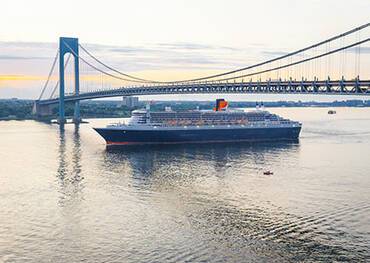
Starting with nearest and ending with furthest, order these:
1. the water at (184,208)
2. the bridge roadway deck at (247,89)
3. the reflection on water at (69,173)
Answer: the water at (184,208) → the reflection on water at (69,173) → the bridge roadway deck at (247,89)

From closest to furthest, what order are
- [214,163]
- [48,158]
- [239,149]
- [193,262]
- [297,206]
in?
[193,262], [297,206], [214,163], [48,158], [239,149]

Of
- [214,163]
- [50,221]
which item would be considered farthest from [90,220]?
[214,163]

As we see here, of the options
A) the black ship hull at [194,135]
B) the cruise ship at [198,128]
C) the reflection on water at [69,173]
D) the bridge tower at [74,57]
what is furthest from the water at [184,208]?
the bridge tower at [74,57]

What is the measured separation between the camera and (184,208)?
18.4m

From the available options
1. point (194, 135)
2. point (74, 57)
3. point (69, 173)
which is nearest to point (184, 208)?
point (69, 173)

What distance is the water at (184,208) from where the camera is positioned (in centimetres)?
1361

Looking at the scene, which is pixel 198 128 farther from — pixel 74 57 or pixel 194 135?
pixel 74 57

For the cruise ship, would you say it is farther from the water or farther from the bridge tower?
the bridge tower

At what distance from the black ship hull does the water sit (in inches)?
296

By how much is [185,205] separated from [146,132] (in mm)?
23769

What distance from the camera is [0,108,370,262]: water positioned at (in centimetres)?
1361

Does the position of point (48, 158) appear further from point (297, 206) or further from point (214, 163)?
point (297, 206)

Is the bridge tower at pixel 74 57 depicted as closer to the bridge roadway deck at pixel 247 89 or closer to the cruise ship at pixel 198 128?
the bridge roadway deck at pixel 247 89

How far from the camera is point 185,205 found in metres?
18.9
